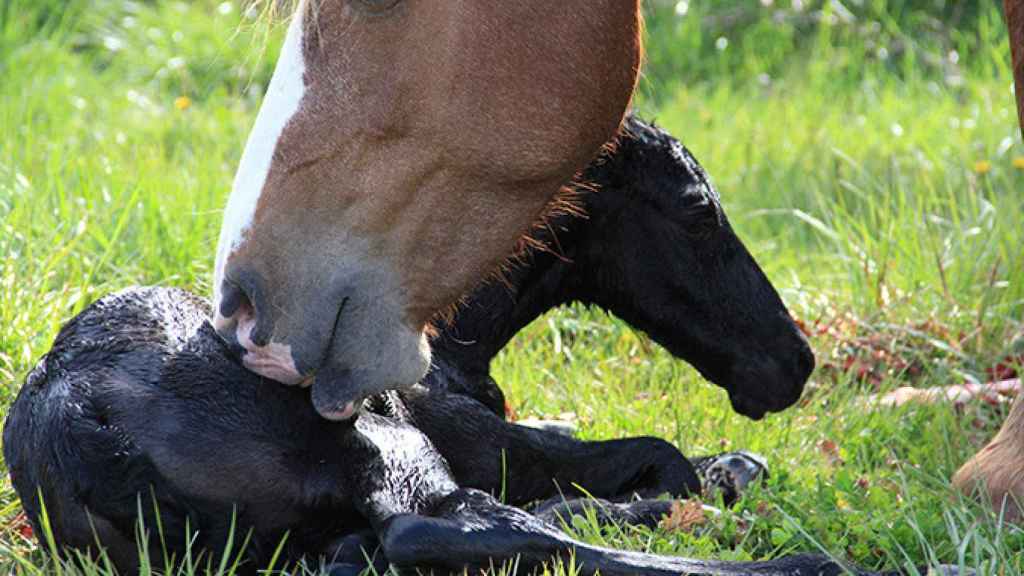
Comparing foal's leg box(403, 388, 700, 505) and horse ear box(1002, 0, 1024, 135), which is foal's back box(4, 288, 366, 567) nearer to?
foal's leg box(403, 388, 700, 505)

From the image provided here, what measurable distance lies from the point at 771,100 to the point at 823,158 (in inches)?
42.7

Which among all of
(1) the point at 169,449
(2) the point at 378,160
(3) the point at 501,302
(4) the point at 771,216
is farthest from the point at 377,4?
(4) the point at 771,216

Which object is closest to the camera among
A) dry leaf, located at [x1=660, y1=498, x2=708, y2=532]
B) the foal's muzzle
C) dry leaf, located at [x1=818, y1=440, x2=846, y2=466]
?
dry leaf, located at [x1=660, y1=498, x2=708, y2=532]

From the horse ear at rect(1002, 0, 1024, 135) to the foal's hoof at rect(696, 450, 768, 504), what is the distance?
99cm

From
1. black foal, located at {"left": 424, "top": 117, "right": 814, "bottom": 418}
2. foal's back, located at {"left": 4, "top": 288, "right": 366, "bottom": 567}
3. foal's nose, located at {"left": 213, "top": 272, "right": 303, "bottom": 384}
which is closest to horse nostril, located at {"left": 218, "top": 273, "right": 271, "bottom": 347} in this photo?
foal's nose, located at {"left": 213, "top": 272, "right": 303, "bottom": 384}

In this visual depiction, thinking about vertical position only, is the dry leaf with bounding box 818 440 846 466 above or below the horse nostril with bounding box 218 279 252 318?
below

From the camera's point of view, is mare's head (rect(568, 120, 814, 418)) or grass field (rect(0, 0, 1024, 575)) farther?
mare's head (rect(568, 120, 814, 418))

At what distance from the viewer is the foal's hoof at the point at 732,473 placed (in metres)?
3.49

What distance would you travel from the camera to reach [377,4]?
2.62 m

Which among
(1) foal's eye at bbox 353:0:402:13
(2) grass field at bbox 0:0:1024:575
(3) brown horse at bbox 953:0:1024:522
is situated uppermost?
(1) foal's eye at bbox 353:0:402:13

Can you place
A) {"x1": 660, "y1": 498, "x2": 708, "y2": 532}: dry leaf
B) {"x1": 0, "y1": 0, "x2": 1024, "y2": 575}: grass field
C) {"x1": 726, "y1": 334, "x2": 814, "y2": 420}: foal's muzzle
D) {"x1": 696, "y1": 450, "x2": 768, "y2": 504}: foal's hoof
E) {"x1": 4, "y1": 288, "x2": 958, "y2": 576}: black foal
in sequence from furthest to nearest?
1. {"x1": 726, "y1": 334, "x2": 814, "y2": 420}: foal's muzzle
2. {"x1": 696, "y1": 450, "x2": 768, "y2": 504}: foal's hoof
3. {"x1": 0, "y1": 0, "x2": 1024, "y2": 575}: grass field
4. {"x1": 660, "y1": 498, "x2": 708, "y2": 532}: dry leaf
5. {"x1": 4, "y1": 288, "x2": 958, "y2": 576}: black foal

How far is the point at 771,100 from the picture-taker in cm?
721

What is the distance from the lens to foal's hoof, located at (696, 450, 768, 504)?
11.4 feet

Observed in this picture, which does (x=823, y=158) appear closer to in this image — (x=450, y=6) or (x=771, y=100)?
(x=771, y=100)
